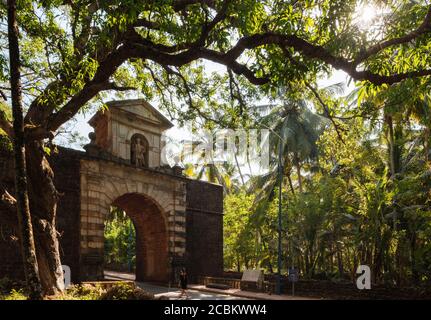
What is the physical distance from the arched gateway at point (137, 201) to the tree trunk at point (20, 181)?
33.9 feet

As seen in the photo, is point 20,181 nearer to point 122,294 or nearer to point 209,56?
point 209,56

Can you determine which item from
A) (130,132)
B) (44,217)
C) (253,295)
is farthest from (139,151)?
(44,217)

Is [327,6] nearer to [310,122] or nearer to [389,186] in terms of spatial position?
[389,186]

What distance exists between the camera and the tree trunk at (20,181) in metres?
5.79

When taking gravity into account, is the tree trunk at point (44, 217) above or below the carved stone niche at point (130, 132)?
below

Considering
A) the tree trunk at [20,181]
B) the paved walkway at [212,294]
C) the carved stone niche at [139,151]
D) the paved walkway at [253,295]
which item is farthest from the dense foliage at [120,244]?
the tree trunk at [20,181]

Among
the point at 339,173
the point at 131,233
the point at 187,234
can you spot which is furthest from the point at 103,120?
the point at 131,233

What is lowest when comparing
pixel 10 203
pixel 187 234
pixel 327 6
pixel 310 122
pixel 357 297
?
pixel 357 297

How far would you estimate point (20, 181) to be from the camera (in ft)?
19.4

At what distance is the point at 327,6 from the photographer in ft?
24.9

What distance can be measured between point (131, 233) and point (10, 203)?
89.1 feet

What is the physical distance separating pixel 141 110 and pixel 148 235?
652 centimetres

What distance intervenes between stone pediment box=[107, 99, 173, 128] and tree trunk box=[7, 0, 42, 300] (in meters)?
12.5

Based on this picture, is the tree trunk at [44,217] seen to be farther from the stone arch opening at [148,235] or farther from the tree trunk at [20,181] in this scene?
the stone arch opening at [148,235]
